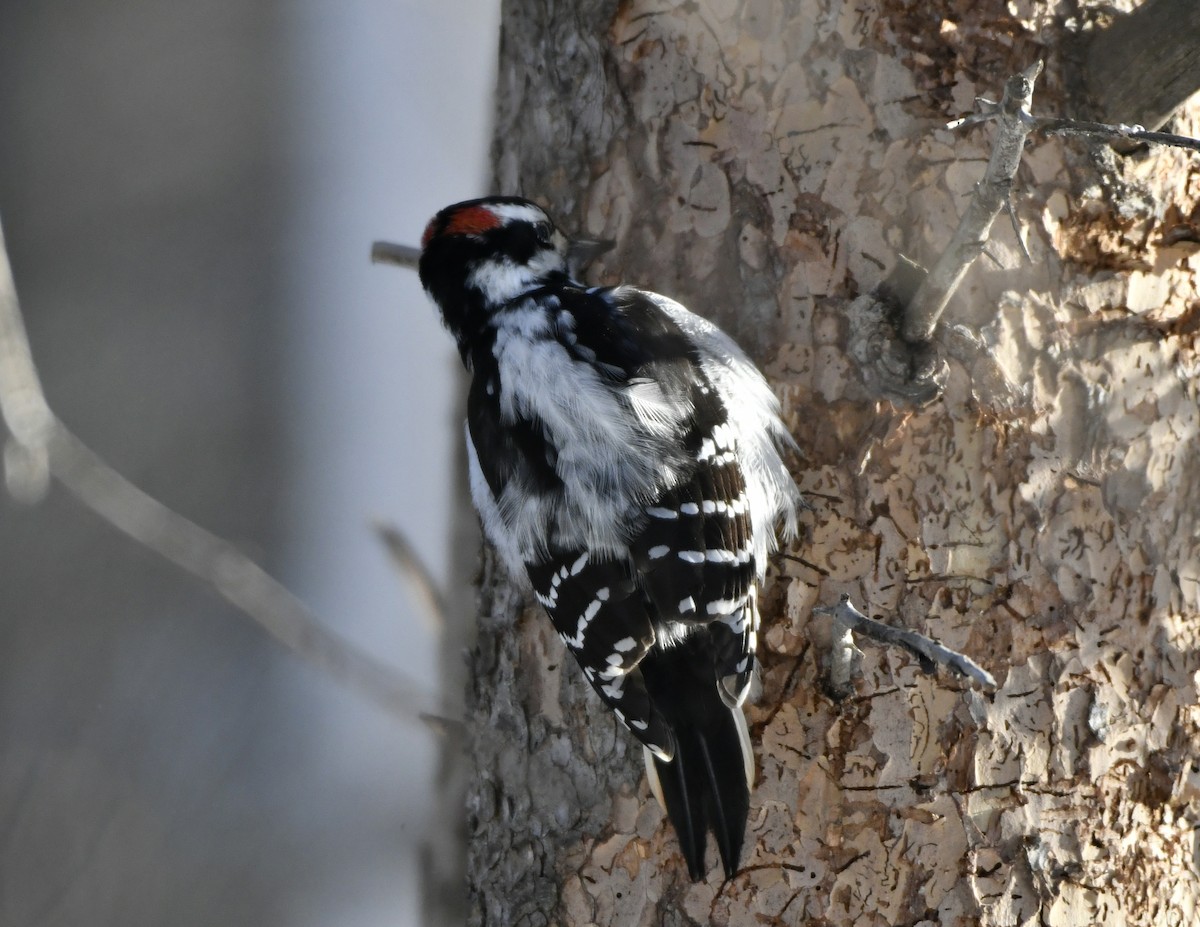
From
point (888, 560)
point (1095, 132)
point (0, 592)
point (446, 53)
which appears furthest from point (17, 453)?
point (446, 53)

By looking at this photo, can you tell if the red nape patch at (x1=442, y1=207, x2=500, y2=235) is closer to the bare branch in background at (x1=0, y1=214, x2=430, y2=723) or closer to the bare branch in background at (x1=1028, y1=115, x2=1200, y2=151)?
the bare branch in background at (x1=0, y1=214, x2=430, y2=723)

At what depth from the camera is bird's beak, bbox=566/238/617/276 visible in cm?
215

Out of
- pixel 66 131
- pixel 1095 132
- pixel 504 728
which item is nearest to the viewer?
pixel 1095 132

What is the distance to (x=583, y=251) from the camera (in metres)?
2.19

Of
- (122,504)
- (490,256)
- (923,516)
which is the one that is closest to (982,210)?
(923,516)

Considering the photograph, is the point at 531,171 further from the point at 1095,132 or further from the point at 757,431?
the point at 1095,132

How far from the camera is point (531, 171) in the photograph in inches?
89.8

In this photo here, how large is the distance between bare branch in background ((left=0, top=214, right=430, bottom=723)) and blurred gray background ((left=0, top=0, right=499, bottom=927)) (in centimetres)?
147

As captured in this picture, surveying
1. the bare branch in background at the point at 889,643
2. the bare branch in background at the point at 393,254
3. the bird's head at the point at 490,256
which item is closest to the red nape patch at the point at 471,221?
the bird's head at the point at 490,256

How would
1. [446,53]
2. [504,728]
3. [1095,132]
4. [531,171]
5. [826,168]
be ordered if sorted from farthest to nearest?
1. [446,53]
2. [531,171]
3. [504,728]
4. [826,168]
5. [1095,132]

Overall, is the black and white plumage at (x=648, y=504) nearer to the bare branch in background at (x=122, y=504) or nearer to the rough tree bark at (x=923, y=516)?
the rough tree bark at (x=923, y=516)

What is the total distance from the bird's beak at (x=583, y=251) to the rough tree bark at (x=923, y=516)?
96 millimetres

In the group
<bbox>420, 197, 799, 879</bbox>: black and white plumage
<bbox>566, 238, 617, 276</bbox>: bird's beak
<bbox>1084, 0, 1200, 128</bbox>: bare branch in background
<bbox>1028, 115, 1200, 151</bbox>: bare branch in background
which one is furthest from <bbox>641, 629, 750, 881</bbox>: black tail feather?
<bbox>1084, 0, 1200, 128</bbox>: bare branch in background

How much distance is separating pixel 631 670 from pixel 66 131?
10.9 feet
